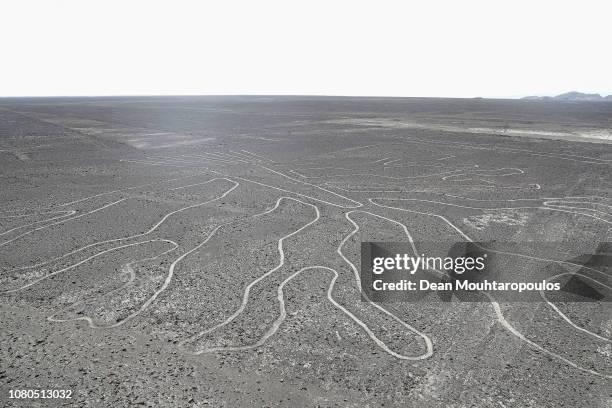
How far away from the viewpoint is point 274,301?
6352 mm

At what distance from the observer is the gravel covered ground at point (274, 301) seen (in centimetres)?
460

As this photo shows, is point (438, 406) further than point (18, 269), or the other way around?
point (18, 269)

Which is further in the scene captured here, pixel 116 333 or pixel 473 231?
pixel 473 231

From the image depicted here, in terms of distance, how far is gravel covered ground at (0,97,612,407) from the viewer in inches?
181

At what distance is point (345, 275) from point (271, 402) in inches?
124

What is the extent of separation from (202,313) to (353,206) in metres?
6.30

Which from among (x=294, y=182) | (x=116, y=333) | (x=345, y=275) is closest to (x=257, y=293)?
(x=345, y=275)

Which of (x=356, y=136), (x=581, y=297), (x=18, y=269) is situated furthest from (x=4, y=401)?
(x=356, y=136)

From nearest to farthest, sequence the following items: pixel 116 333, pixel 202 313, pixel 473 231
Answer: pixel 116 333 < pixel 202 313 < pixel 473 231

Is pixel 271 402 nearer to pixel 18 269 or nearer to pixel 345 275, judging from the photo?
pixel 345 275

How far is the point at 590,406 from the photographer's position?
4.29 meters

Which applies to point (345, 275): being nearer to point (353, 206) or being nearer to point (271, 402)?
point (271, 402)

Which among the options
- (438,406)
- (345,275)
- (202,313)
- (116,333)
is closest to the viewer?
(438,406)

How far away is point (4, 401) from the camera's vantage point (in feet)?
14.2
